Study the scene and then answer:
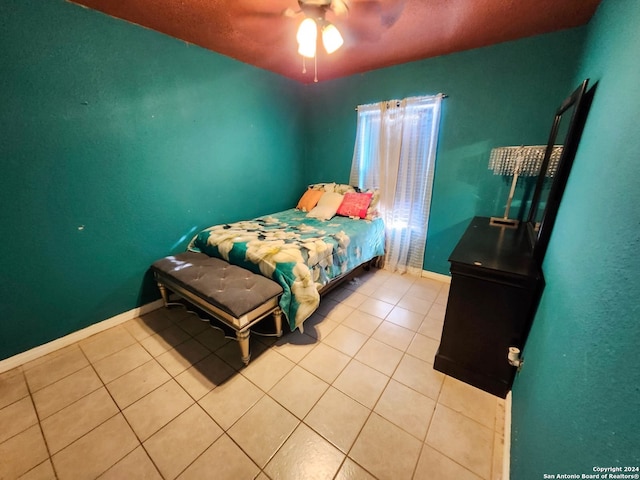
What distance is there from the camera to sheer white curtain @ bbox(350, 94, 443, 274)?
2.63 metres

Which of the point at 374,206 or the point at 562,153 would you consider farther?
the point at 374,206

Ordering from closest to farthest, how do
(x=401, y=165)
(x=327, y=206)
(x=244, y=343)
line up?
1. (x=244, y=343)
2. (x=401, y=165)
3. (x=327, y=206)

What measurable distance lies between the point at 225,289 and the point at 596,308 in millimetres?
1767

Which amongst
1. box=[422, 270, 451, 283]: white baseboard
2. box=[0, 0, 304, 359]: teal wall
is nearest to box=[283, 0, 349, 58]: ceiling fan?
box=[0, 0, 304, 359]: teal wall

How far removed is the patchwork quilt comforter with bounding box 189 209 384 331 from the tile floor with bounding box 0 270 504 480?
0.42 m

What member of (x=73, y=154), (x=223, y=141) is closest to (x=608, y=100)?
(x=223, y=141)

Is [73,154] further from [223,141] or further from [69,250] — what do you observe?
[223,141]

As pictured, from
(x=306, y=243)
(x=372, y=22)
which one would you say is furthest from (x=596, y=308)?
(x=372, y=22)

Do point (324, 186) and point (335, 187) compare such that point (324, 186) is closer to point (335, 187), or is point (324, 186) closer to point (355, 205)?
point (335, 187)

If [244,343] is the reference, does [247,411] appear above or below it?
below

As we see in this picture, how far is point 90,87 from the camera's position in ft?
5.72

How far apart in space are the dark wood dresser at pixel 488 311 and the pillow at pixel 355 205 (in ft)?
4.68

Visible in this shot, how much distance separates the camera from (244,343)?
62.7 inches

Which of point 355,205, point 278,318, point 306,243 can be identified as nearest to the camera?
point 278,318
